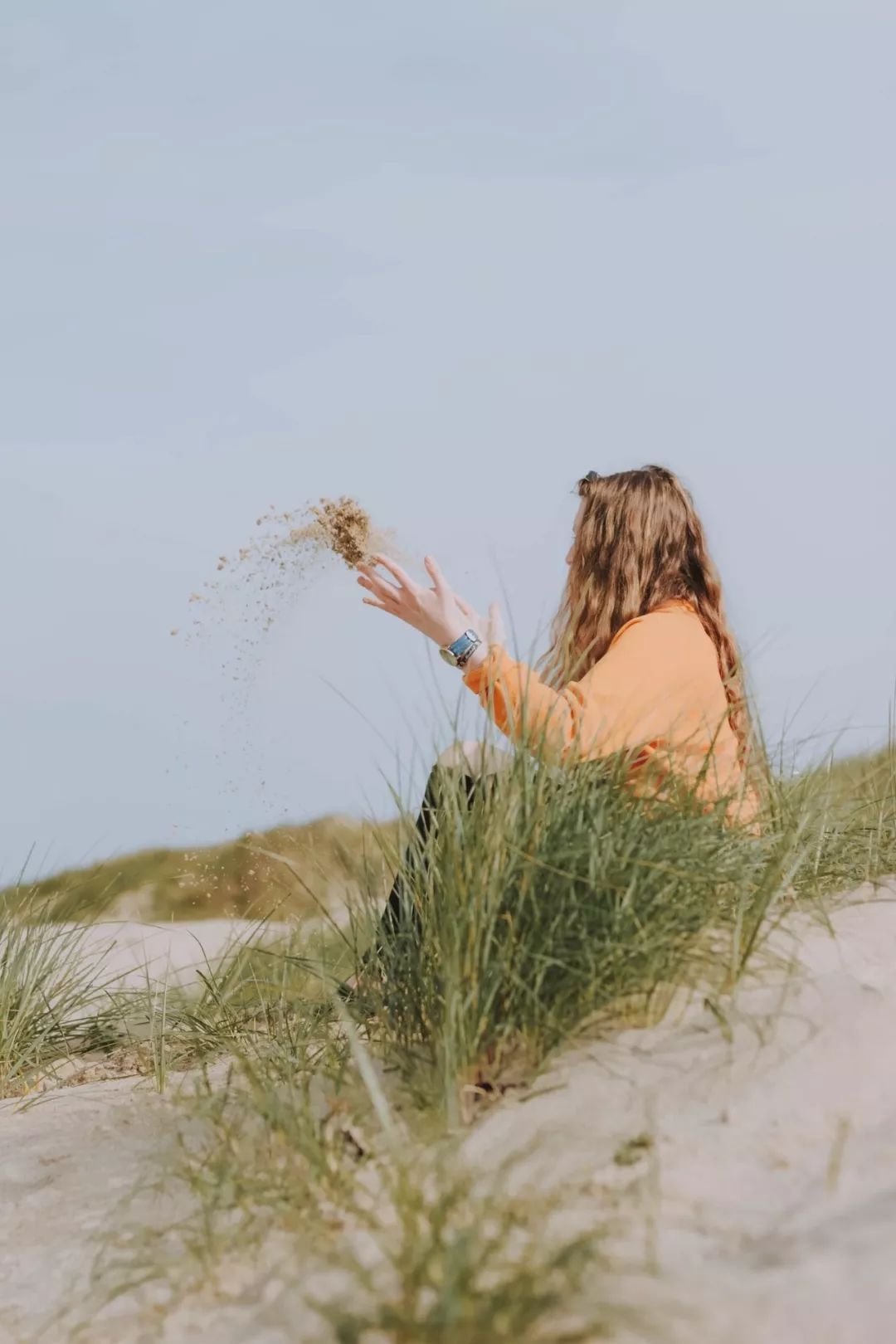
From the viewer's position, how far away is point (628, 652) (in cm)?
321

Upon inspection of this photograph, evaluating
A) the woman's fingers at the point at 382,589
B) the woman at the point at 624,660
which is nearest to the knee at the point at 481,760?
the woman at the point at 624,660

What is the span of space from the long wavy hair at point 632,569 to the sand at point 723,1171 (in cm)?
A: 104

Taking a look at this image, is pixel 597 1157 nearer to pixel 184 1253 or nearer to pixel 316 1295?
pixel 316 1295

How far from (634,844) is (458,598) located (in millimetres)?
1094

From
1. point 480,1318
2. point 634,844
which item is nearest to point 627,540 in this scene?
point 634,844

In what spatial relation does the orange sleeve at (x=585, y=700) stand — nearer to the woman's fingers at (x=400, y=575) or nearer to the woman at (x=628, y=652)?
the woman at (x=628, y=652)

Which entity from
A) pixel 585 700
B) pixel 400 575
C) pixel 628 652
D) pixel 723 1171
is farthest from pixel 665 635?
pixel 723 1171

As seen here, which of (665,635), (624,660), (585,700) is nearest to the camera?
(585,700)

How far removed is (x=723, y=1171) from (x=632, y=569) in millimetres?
1868

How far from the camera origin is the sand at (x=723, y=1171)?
5.35 ft

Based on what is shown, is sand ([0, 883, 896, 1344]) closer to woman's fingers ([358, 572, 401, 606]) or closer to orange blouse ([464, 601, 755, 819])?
orange blouse ([464, 601, 755, 819])

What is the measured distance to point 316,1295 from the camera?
1821 mm

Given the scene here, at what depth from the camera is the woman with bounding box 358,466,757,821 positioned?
2.85 metres

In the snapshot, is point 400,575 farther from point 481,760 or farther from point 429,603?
point 481,760
